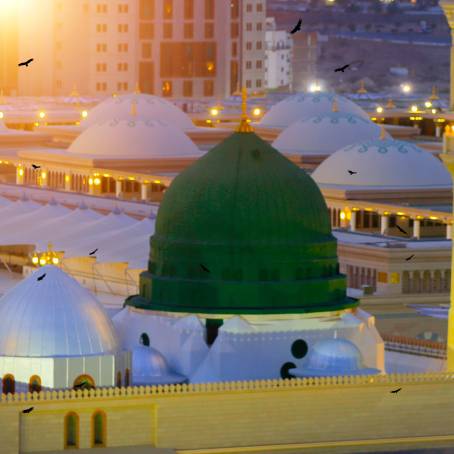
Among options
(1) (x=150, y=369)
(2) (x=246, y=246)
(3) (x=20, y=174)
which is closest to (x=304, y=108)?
(3) (x=20, y=174)

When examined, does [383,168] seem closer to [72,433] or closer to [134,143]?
[134,143]

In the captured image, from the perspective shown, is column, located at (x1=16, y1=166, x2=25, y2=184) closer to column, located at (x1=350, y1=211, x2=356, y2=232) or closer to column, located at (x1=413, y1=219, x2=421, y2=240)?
column, located at (x1=350, y1=211, x2=356, y2=232)

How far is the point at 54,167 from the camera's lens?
12650cm

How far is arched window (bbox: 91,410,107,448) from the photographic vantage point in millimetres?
57844

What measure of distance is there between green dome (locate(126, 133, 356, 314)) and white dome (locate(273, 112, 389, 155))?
62620 mm

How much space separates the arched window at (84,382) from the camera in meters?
58.9

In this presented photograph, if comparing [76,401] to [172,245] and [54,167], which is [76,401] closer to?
[172,245]

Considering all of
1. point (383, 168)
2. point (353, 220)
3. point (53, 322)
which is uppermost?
point (53, 322)

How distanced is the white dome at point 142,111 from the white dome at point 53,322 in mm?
74573

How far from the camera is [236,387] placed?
5909cm

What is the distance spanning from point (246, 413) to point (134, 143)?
226ft

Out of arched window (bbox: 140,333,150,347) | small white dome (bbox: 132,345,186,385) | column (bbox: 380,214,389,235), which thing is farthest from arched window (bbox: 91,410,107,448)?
column (bbox: 380,214,389,235)

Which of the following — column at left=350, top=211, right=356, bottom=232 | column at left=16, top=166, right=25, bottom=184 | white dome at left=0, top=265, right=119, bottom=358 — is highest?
white dome at left=0, top=265, right=119, bottom=358

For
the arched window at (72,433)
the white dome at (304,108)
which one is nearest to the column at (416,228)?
the white dome at (304,108)
